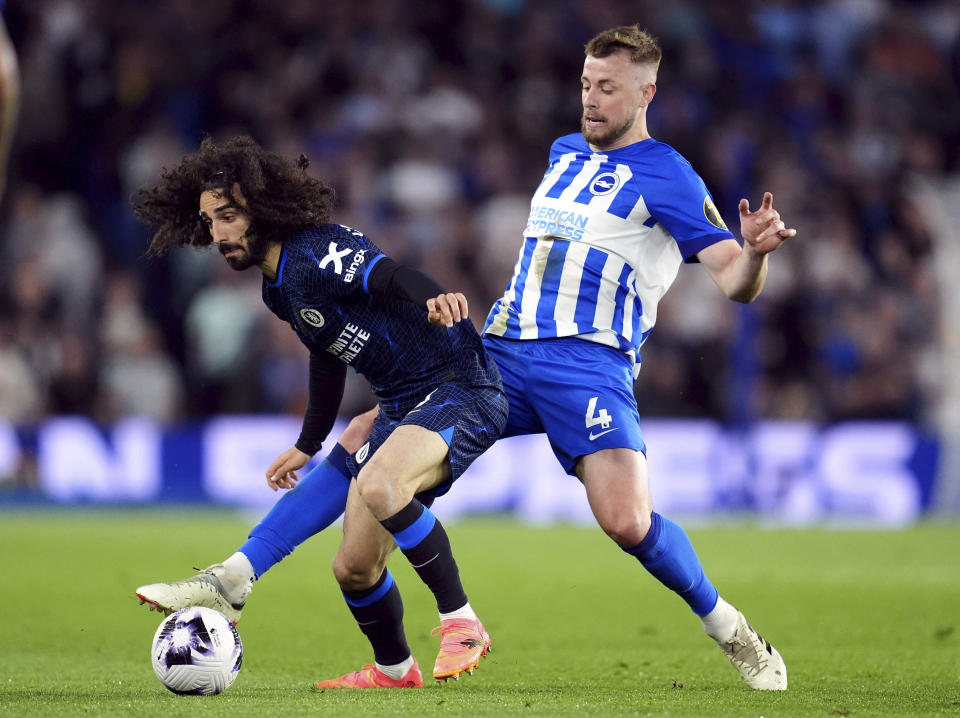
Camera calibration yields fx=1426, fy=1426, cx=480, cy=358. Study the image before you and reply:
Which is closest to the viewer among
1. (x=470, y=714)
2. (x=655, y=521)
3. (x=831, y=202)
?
(x=470, y=714)

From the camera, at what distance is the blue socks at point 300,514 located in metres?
5.17

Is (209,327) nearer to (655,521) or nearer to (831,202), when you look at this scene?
(831,202)

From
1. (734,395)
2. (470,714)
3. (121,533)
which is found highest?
(470,714)

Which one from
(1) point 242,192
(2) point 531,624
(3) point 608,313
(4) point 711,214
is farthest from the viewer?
(2) point 531,624

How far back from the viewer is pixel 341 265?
16.1 feet

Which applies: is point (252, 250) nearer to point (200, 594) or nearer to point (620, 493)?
point (200, 594)

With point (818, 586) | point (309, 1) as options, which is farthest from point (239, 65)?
point (818, 586)

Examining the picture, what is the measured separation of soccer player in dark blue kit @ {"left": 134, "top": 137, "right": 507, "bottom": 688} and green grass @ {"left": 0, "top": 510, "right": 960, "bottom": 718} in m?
0.34

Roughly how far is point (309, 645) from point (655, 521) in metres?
2.16

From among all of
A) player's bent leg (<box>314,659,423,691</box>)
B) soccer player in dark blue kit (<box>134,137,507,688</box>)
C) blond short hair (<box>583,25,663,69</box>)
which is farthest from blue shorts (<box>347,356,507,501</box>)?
blond short hair (<box>583,25,663,69</box>)

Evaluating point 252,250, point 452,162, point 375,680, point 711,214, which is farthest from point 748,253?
point 452,162

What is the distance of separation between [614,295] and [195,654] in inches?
80.1

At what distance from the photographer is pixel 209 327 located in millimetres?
13414

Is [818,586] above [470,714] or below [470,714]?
below
